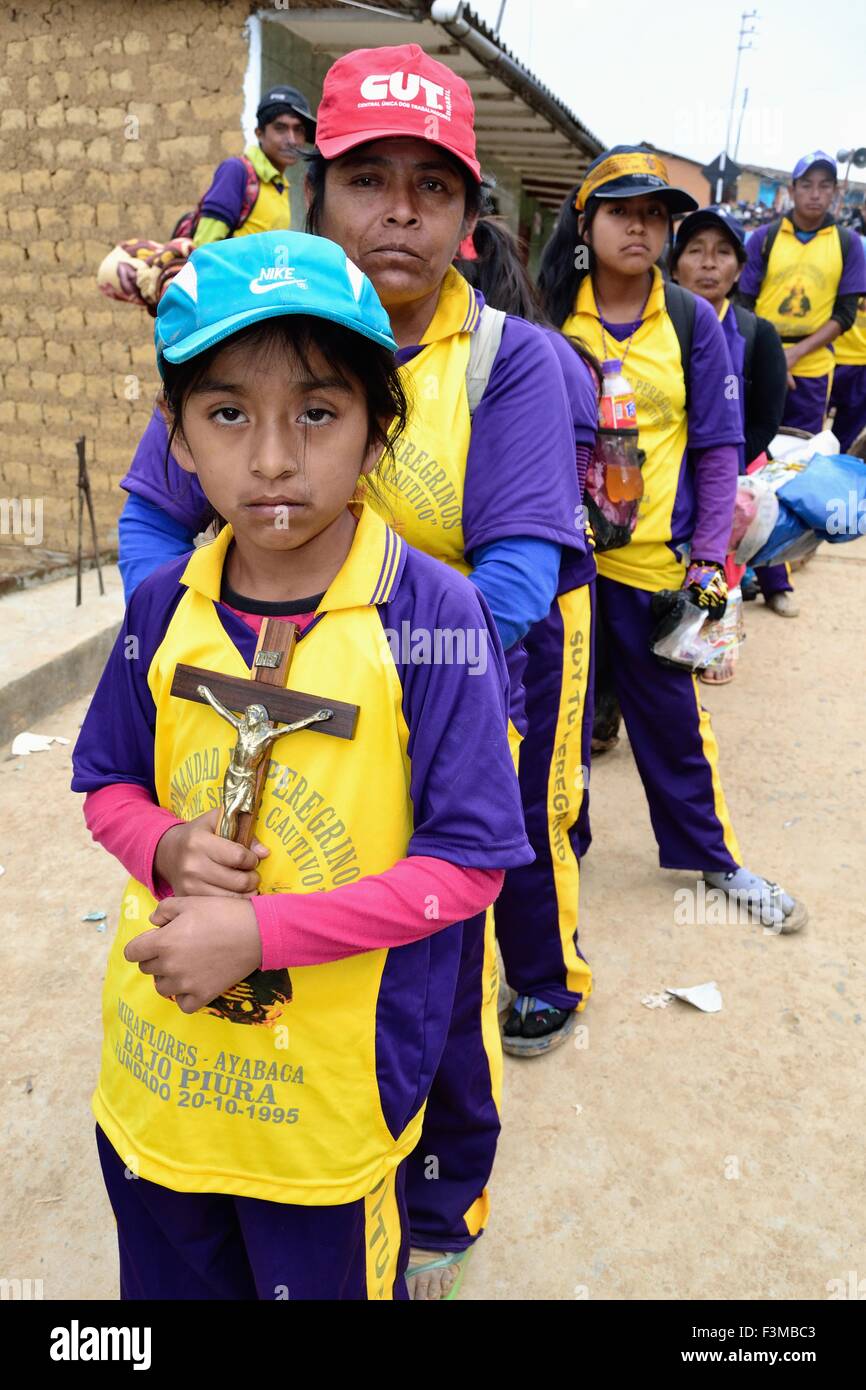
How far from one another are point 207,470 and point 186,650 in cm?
23

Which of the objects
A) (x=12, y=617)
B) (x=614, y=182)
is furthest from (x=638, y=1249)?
(x=12, y=617)

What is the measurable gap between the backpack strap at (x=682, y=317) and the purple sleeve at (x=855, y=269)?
374cm

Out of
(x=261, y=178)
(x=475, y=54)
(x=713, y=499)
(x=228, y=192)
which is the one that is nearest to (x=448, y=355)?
(x=713, y=499)

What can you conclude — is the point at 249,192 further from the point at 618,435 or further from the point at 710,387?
the point at 618,435

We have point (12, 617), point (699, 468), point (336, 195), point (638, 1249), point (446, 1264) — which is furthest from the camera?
point (12, 617)

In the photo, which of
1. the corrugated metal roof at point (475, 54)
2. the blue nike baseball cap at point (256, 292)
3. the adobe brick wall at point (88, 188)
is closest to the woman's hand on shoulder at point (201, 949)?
the blue nike baseball cap at point (256, 292)

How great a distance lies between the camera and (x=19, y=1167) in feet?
7.08

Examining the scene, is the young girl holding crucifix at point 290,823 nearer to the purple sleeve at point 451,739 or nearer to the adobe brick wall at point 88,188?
the purple sleeve at point 451,739

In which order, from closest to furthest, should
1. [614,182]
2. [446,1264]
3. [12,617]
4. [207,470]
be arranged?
[207,470], [446,1264], [614,182], [12,617]

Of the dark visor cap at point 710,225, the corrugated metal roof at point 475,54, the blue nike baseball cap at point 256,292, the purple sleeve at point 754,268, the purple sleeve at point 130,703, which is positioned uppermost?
the corrugated metal roof at point 475,54

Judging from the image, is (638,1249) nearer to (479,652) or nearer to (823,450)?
(479,652)

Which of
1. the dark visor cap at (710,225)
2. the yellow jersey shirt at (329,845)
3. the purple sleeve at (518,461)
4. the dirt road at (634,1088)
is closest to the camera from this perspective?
the yellow jersey shirt at (329,845)

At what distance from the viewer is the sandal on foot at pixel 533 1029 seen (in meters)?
2.58

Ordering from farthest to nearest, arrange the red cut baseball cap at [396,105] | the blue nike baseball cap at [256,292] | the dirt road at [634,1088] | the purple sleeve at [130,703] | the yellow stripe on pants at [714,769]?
the yellow stripe on pants at [714,769] → the dirt road at [634,1088] → the red cut baseball cap at [396,105] → the purple sleeve at [130,703] → the blue nike baseball cap at [256,292]
